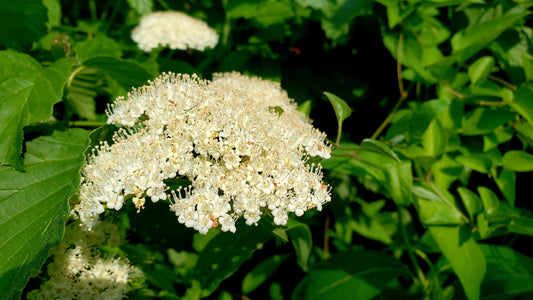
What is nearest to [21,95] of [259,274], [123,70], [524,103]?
[123,70]

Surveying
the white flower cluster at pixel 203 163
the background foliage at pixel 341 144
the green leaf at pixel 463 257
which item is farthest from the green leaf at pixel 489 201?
the white flower cluster at pixel 203 163

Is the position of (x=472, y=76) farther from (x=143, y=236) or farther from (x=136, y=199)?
(x=143, y=236)

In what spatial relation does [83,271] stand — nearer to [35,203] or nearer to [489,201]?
[35,203]

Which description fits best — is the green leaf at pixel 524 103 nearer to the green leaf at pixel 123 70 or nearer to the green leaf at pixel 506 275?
the green leaf at pixel 506 275

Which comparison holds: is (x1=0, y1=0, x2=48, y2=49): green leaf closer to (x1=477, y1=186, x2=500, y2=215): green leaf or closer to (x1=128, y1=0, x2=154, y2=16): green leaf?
(x1=128, y1=0, x2=154, y2=16): green leaf

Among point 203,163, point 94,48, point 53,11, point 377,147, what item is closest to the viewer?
point 203,163

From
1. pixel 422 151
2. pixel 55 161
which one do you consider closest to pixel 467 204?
pixel 422 151
